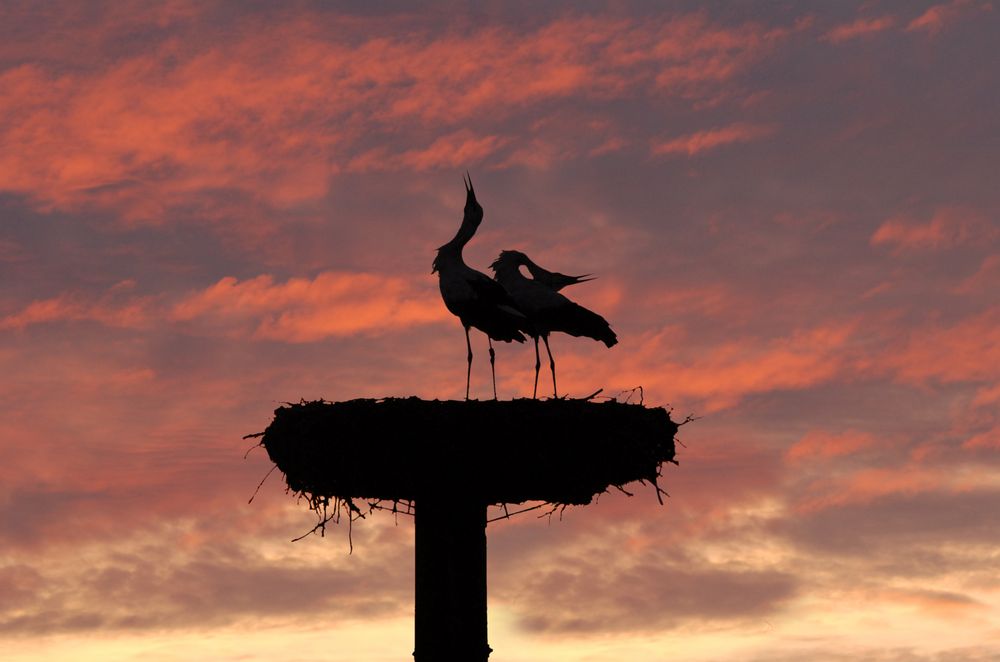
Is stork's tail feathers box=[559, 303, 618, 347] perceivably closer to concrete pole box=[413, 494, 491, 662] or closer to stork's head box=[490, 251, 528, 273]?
stork's head box=[490, 251, 528, 273]

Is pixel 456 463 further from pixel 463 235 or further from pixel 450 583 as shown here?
pixel 463 235

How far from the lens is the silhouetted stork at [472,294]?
1616 cm

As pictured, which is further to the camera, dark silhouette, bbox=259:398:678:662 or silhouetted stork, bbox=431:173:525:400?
silhouetted stork, bbox=431:173:525:400

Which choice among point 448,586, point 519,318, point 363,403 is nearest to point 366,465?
point 363,403

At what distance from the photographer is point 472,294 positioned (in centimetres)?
1612

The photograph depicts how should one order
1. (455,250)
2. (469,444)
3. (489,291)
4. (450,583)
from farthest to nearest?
(455,250) → (489,291) → (450,583) → (469,444)

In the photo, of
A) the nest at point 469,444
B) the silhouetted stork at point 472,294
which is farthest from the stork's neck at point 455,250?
the nest at point 469,444

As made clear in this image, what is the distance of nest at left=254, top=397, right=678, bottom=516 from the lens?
47.1ft

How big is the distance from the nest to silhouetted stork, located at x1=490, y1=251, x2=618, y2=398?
1.84 m

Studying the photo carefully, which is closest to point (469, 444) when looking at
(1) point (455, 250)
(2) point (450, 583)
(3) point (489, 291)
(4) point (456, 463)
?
(4) point (456, 463)

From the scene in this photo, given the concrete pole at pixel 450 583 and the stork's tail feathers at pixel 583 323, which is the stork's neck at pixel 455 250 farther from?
the concrete pole at pixel 450 583

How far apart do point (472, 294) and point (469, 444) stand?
2247 mm

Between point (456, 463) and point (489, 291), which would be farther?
point (489, 291)

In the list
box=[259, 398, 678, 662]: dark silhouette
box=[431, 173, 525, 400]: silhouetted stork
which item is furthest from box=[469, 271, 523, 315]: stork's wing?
box=[259, 398, 678, 662]: dark silhouette
